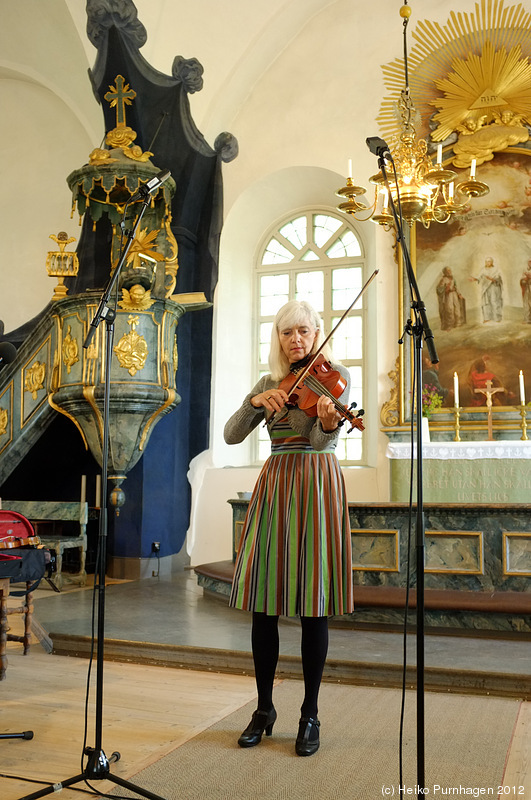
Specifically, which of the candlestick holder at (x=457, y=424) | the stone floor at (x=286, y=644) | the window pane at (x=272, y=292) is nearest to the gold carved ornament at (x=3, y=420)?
the stone floor at (x=286, y=644)

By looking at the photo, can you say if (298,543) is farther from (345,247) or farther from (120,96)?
(345,247)

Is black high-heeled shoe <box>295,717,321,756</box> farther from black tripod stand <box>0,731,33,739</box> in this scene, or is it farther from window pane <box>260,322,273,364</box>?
window pane <box>260,322,273,364</box>

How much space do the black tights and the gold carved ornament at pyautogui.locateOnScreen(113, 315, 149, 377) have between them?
4782 mm

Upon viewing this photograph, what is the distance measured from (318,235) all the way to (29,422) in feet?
14.3

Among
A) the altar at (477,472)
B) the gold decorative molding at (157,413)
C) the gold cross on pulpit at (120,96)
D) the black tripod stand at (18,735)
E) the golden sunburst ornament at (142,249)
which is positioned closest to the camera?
the black tripod stand at (18,735)

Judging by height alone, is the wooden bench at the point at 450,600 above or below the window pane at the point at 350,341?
below

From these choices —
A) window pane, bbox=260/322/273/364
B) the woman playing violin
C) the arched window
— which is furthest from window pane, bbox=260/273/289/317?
the woman playing violin

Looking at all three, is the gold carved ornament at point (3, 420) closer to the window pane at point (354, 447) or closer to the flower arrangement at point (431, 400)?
the window pane at point (354, 447)

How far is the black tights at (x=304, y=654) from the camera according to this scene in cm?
294

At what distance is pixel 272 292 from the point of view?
33.2 feet

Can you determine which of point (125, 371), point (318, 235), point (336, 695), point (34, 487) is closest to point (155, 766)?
point (336, 695)

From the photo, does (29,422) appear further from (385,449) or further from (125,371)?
(385,449)

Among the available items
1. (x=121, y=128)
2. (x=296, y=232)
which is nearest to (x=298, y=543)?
(x=121, y=128)

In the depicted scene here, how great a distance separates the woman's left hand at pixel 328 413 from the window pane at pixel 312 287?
276 inches
